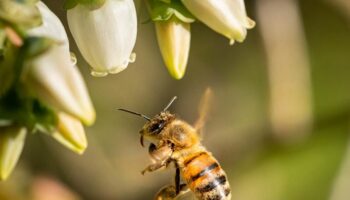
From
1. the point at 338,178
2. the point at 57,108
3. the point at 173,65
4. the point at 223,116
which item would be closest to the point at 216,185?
the point at 173,65

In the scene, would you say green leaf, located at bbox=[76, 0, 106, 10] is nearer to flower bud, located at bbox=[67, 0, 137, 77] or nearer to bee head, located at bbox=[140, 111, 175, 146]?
flower bud, located at bbox=[67, 0, 137, 77]

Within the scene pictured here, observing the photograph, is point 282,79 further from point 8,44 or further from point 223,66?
point 8,44

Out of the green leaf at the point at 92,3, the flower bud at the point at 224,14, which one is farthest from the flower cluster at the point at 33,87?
the flower bud at the point at 224,14

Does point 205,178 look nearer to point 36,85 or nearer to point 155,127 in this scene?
point 155,127

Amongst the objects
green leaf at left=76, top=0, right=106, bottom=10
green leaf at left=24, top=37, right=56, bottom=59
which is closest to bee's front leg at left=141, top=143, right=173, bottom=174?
green leaf at left=76, top=0, right=106, bottom=10

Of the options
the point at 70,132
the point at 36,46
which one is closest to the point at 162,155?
the point at 70,132

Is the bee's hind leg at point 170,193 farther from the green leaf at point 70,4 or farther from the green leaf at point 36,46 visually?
the green leaf at point 36,46

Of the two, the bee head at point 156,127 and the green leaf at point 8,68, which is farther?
the bee head at point 156,127
